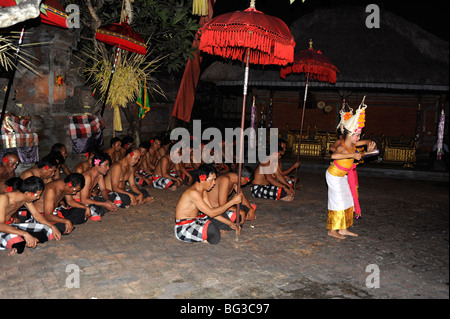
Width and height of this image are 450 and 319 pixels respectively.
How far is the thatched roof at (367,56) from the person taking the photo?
13547 mm

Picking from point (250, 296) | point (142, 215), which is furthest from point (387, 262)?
point (142, 215)

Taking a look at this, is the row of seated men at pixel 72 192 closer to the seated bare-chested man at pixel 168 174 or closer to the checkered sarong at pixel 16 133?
the seated bare-chested man at pixel 168 174

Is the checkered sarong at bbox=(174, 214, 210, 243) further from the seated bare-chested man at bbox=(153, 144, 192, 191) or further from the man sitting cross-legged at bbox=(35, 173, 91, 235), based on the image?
the seated bare-chested man at bbox=(153, 144, 192, 191)

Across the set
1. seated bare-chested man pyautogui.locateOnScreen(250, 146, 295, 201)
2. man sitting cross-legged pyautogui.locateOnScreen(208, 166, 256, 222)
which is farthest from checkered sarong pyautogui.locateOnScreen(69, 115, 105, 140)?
man sitting cross-legged pyautogui.locateOnScreen(208, 166, 256, 222)

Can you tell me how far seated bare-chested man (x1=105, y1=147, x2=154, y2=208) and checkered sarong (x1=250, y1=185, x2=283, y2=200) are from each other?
2816 mm

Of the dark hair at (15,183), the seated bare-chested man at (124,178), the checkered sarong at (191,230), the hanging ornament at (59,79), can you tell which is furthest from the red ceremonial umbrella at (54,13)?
the checkered sarong at (191,230)

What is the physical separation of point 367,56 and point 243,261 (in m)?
12.0

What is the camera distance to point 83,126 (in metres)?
10.4

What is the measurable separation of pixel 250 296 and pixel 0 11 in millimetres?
3861

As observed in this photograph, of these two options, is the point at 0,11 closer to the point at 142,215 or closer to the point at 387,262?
the point at 142,215

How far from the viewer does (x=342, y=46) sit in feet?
48.6

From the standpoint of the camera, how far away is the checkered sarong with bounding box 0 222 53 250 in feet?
16.1

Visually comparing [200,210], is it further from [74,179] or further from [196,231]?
[74,179]

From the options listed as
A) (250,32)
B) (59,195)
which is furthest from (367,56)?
(59,195)
